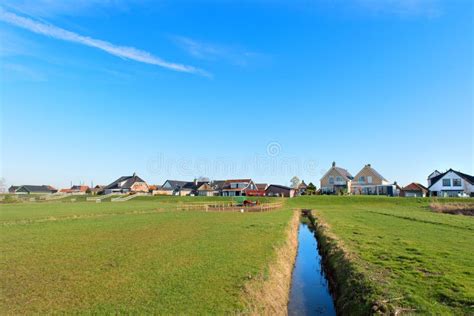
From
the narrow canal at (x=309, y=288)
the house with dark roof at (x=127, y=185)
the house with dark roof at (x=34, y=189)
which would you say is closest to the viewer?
the narrow canal at (x=309, y=288)

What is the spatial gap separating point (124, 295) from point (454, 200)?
6112 centimetres

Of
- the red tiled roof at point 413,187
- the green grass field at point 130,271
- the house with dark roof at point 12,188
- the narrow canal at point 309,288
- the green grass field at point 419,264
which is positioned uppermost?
the red tiled roof at point 413,187

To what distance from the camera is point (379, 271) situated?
12.4 m

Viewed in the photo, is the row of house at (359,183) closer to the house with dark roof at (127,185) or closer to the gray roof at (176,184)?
the gray roof at (176,184)

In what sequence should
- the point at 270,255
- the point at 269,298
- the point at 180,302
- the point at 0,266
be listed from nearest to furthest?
the point at 180,302, the point at 269,298, the point at 0,266, the point at 270,255

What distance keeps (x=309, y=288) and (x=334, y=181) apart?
246ft

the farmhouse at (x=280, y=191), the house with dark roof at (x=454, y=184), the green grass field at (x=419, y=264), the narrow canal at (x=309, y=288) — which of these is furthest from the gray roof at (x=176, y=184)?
the narrow canal at (x=309, y=288)

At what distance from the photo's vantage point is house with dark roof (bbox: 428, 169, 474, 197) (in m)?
67.0

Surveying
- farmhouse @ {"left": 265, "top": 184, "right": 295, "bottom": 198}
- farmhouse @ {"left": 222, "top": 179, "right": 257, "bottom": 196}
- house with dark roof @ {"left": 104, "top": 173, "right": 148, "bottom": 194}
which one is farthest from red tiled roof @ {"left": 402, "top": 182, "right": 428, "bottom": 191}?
house with dark roof @ {"left": 104, "top": 173, "right": 148, "bottom": 194}

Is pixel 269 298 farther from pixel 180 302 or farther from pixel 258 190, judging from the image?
pixel 258 190

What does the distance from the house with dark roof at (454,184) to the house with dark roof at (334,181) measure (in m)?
20.8

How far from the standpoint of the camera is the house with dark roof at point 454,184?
67000mm

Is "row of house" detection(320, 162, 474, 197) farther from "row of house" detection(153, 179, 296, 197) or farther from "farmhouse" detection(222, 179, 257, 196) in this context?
"farmhouse" detection(222, 179, 257, 196)

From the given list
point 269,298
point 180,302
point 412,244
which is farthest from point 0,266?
point 412,244
